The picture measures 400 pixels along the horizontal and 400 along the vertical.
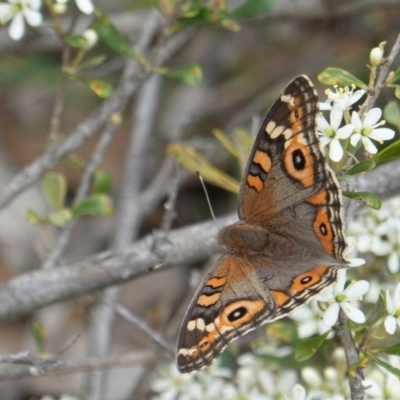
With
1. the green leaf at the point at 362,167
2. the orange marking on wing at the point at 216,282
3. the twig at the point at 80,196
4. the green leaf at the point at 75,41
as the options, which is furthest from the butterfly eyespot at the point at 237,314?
the green leaf at the point at 75,41

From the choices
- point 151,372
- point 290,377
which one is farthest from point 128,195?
point 290,377

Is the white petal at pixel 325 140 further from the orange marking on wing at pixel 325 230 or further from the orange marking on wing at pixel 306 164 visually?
the orange marking on wing at pixel 325 230

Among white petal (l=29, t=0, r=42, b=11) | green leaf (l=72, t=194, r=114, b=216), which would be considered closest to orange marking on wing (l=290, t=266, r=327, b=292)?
green leaf (l=72, t=194, r=114, b=216)

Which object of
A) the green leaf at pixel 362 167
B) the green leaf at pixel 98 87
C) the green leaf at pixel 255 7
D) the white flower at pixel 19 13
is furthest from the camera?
the green leaf at pixel 255 7

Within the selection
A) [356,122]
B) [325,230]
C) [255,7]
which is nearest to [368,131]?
[356,122]

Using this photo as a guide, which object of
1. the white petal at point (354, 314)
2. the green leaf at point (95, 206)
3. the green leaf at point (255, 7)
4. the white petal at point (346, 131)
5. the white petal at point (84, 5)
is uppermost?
the white petal at point (84, 5)

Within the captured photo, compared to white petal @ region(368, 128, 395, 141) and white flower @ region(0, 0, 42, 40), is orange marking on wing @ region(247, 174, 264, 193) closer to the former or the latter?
white petal @ region(368, 128, 395, 141)

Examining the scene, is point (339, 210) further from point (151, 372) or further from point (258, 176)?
point (151, 372)
